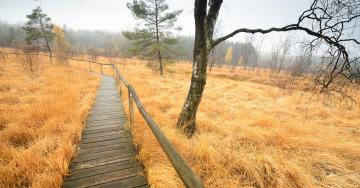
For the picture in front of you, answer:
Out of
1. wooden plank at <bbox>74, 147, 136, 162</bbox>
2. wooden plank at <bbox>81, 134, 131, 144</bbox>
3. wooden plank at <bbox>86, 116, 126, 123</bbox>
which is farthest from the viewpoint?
wooden plank at <bbox>86, 116, 126, 123</bbox>

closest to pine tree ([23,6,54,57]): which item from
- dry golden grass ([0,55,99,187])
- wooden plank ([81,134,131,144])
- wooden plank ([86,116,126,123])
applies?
dry golden grass ([0,55,99,187])

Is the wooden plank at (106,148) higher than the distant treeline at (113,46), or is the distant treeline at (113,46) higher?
the distant treeline at (113,46)

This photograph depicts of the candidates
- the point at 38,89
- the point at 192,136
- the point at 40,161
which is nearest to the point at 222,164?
the point at 192,136

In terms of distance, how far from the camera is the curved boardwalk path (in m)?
2.62

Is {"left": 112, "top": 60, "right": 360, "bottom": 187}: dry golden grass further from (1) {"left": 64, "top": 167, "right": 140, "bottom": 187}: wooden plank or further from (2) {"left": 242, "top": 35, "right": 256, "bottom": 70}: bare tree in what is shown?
(2) {"left": 242, "top": 35, "right": 256, "bottom": 70}: bare tree

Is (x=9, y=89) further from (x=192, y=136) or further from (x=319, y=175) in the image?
(x=319, y=175)

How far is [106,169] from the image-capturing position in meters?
2.90

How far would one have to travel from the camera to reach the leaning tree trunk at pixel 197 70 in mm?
3606

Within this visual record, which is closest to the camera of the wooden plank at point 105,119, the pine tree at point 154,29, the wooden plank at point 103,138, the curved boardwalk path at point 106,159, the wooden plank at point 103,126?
the curved boardwalk path at point 106,159

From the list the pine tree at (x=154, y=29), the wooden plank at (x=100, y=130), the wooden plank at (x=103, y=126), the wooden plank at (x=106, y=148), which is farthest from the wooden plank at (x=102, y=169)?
the pine tree at (x=154, y=29)

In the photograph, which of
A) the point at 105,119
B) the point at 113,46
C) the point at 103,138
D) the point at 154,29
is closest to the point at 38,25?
the point at 154,29

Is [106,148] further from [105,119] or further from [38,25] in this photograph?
[38,25]

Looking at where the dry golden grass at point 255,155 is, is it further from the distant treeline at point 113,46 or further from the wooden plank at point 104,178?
the distant treeline at point 113,46

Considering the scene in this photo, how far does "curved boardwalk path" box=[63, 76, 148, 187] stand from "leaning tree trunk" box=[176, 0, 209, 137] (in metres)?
1.54
